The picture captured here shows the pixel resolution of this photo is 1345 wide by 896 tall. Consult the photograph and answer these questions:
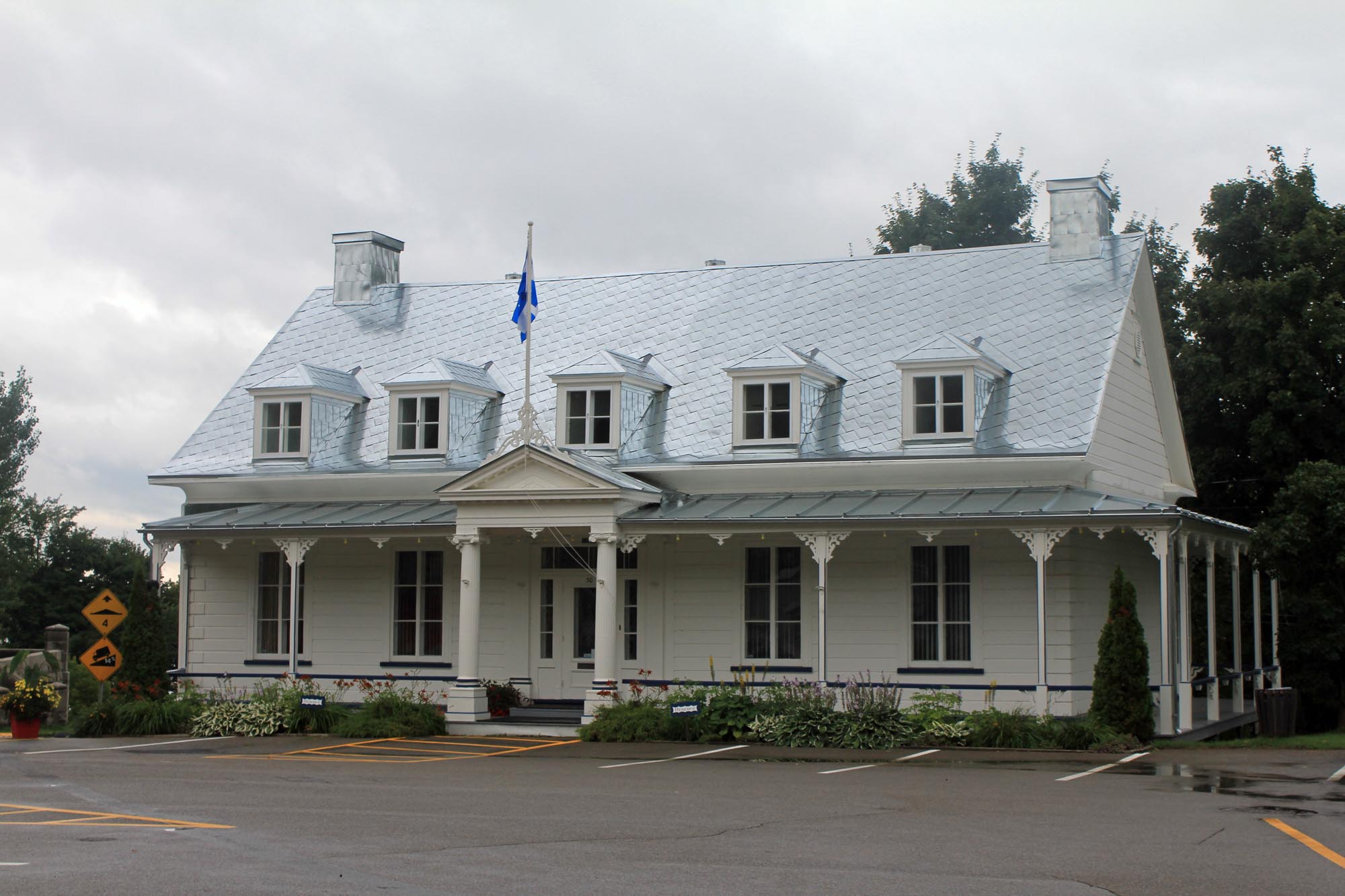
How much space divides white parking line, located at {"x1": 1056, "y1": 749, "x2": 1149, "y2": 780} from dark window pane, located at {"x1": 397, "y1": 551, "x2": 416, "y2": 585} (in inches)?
492

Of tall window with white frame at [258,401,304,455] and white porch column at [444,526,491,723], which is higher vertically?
tall window with white frame at [258,401,304,455]

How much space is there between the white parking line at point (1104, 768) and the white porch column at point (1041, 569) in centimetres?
177

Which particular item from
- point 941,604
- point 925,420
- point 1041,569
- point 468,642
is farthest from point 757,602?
point 1041,569

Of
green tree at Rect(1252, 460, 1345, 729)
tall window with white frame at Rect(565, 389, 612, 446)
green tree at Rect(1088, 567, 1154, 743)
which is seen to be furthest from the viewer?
tall window with white frame at Rect(565, 389, 612, 446)

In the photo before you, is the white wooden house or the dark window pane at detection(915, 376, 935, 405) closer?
the white wooden house

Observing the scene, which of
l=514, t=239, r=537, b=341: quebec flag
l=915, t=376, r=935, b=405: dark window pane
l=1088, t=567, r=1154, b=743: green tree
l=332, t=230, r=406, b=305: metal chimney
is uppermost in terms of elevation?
l=332, t=230, r=406, b=305: metal chimney

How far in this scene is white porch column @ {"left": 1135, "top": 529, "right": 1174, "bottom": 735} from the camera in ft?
65.4

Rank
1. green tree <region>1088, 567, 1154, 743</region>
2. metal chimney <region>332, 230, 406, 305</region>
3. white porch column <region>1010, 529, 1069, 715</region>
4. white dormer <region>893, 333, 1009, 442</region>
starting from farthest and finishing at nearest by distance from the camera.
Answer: metal chimney <region>332, 230, 406, 305</region> < white dormer <region>893, 333, 1009, 442</region> < white porch column <region>1010, 529, 1069, 715</region> < green tree <region>1088, 567, 1154, 743</region>

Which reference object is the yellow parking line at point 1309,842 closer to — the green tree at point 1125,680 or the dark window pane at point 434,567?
the green tree at point 1125,680

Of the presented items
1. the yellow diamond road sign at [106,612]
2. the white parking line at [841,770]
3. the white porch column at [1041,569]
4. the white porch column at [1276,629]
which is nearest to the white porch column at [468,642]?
the yellow diamond road sign at [106,612]

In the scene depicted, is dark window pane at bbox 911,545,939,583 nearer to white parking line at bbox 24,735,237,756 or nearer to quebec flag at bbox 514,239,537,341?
quebec flag at bbox 514,239,537,341

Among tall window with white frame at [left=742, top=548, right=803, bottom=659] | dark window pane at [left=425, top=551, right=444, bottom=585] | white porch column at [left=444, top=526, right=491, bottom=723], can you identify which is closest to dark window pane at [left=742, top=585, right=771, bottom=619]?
tall window with white frame at [left=742, top=548, right=803, bottom=659]

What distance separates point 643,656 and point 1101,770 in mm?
8846

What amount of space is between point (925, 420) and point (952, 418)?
408 millimetres
